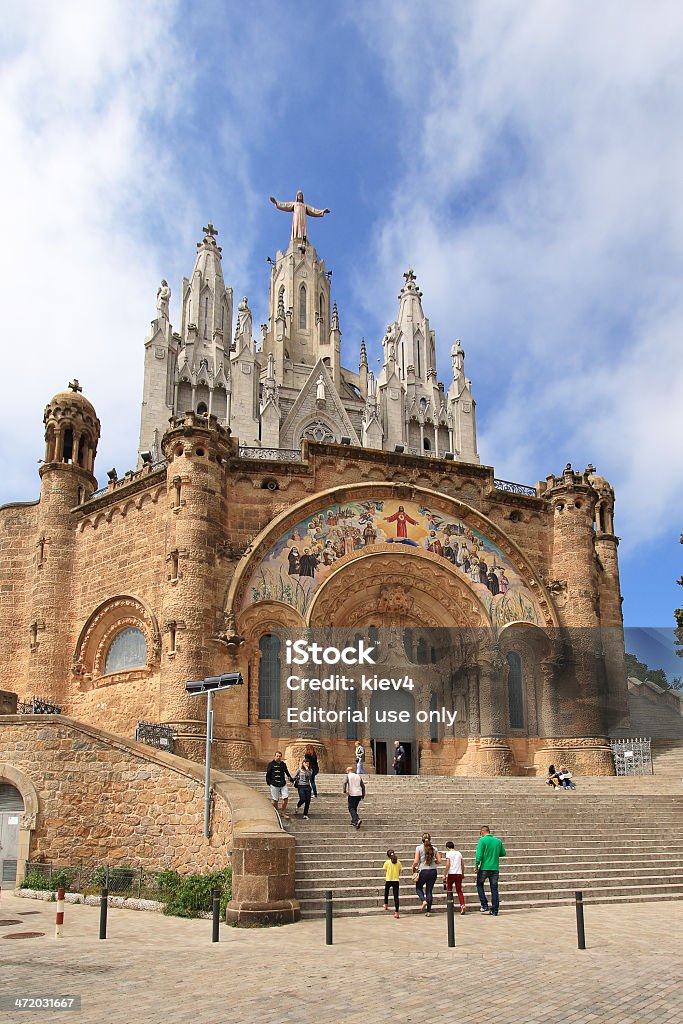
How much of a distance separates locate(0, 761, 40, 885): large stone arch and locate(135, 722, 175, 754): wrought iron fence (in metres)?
3.35

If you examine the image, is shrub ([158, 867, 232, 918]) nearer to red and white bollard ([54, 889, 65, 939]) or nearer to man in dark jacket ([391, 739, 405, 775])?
red and white bollard ([54, 889, 65, 939])

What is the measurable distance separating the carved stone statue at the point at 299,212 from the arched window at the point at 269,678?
185ft

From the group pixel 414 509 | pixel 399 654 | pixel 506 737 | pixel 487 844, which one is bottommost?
pixel 487 844

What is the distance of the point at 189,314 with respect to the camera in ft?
210

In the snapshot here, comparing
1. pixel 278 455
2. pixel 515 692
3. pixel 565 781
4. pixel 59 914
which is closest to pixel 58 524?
pixel 278 455

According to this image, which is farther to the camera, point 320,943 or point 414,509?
point 414,509

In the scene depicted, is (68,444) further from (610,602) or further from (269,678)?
(610,602)

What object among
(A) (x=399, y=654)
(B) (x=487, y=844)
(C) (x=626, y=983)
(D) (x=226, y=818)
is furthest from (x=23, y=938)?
(A) (x=399, y=654)

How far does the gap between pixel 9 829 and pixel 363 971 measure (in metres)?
10.7

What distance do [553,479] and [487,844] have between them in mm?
17171

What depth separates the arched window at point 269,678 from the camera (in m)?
23.8

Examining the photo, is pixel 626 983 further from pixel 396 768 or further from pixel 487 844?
pixel 396 768

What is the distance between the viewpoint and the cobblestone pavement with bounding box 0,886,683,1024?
7.28 metres

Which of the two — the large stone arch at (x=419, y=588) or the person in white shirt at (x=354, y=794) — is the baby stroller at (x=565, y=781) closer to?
the large stone arch at (x=419, y=588)
